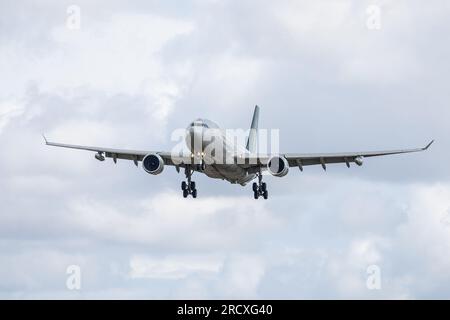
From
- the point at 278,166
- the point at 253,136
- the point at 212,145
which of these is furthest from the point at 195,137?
the point at 253,136

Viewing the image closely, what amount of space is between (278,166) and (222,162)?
6295 millimetres

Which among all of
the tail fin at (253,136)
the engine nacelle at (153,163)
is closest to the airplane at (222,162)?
the engine nacelle at (153,163)

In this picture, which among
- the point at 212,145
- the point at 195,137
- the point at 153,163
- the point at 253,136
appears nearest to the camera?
the point at 195,137

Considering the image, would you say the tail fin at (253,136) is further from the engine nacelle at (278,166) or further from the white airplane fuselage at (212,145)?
the white airplane fuselage at (212,145)

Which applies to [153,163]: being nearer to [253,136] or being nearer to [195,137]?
[195,137]

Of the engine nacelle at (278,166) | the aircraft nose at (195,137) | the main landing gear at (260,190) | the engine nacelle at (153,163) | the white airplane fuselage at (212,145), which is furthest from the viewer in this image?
the main landing gear at (260,190)

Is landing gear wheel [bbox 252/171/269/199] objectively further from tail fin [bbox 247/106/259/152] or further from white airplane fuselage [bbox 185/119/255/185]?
tail fin [bbox 247/106/259/152]

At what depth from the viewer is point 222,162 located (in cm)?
8419

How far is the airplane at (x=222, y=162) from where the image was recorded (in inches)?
3283

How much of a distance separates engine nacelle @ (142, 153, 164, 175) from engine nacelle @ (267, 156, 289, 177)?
9.03 m
